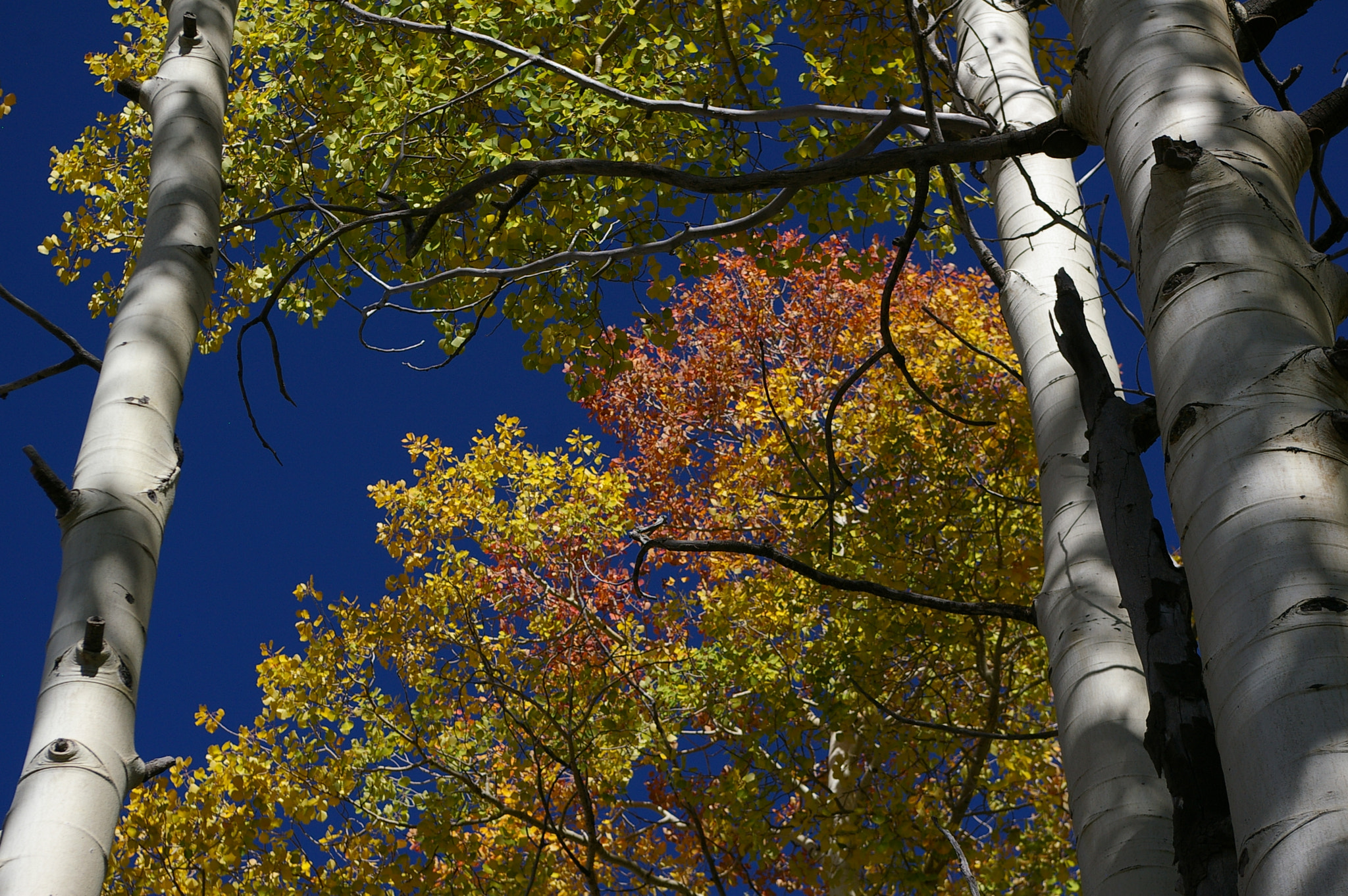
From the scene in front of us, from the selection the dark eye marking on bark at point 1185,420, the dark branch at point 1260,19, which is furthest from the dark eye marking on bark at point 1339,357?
the dark branch at point 1260,19

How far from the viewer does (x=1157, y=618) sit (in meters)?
1.97

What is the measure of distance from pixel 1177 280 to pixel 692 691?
21.3 feet

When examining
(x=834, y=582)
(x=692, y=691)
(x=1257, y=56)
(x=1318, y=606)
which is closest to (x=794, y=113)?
(x=1257, y=56)

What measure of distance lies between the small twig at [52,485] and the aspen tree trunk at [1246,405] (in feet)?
7.54

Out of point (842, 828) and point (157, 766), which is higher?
point (842, 828)

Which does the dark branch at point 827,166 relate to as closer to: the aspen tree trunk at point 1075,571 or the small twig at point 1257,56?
the aspen tree trunk at point 1075,571

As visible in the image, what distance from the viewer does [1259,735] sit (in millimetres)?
1335

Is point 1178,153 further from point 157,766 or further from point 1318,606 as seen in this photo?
point 157,766

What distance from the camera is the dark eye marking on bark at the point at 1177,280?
1.75m

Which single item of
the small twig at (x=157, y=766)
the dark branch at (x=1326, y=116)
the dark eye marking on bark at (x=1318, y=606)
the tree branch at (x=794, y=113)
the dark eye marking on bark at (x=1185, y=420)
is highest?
the tree branch at (x=794, y=113)

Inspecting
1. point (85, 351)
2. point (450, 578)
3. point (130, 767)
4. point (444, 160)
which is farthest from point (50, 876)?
point (450, 578)

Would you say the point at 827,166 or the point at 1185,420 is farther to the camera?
the point at 827,166

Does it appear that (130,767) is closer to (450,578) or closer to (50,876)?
(50,876)

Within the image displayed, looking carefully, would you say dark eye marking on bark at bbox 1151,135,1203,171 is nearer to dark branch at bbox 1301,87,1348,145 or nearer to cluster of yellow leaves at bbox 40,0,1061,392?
dark branch at bbox 1301,87,1348,145
